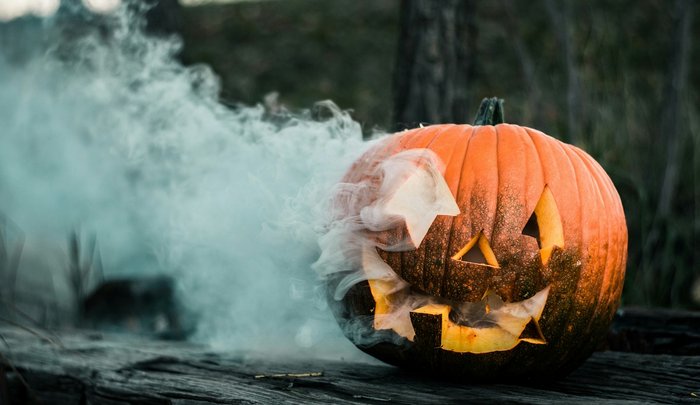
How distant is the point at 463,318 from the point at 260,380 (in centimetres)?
60

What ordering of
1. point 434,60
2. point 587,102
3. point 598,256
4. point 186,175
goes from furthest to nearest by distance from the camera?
point 587,102, point 434,60, point 186,175, point 598,256

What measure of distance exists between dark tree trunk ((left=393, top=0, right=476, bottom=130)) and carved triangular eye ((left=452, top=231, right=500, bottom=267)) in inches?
63.2

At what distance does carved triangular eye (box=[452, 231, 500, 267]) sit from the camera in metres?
1.83

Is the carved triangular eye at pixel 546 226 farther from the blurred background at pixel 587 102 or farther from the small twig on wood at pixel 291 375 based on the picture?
the blurred background at pixel 587 102

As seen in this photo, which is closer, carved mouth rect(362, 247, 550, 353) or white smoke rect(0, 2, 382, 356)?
carved mouth rect(362, 247, 550, 353)

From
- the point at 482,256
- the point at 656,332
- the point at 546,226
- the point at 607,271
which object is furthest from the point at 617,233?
the point at 656,332

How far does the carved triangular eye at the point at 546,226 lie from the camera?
1848 mm

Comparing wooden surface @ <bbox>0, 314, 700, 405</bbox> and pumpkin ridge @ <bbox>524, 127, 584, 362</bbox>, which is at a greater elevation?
pumpkin ridge @ <bbox>524, 127, 584, 362</bbox>

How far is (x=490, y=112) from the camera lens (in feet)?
7.28

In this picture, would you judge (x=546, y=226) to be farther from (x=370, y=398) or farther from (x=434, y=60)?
(x=434, y=60)

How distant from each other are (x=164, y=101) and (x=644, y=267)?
2361 mm

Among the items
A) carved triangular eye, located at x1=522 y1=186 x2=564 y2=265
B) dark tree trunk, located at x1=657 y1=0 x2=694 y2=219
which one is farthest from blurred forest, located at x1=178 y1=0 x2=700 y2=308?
carved triangular eye, located at x1=522 y1=186 x2=564 y2=265

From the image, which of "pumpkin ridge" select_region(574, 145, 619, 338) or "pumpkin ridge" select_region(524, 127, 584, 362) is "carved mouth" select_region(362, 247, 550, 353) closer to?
"pumpkin ridge" select_region(524, 127, 584, 362)

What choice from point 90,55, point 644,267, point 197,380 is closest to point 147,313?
point 90,55
